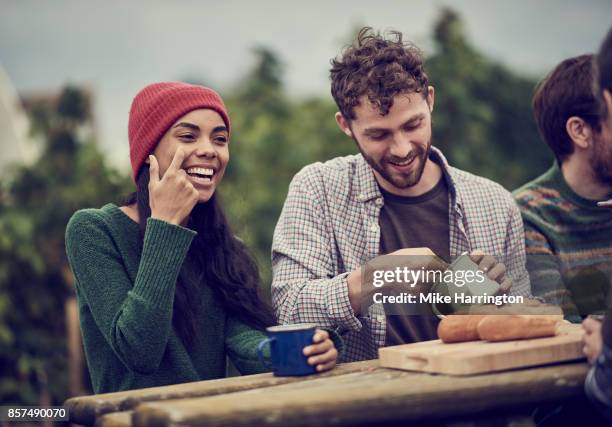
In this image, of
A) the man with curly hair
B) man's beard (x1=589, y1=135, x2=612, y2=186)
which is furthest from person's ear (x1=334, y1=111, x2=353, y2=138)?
man's beard (x1=589, y1=135, x2=612, y2=186)

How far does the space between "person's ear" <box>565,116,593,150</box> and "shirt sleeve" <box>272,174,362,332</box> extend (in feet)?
3.74

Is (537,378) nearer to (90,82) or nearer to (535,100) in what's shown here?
(535,100)

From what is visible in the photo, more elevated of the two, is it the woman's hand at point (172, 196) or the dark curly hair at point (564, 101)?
the dark curly hair at point (564, 101)

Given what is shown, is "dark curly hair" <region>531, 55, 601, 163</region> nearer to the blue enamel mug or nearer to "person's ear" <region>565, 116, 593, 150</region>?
"person's ear" <region>565, 116, 593, 150</region>

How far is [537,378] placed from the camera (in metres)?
2.07

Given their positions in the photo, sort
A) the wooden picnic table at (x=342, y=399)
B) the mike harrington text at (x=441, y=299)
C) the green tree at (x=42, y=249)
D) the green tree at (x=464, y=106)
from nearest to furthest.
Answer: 1. the wooden picnic table at (x=342, y=399)
2. the mike harrington text at (x=441, y=299)
3. the green tree at (x=42, y=249)
4. the green tree at (x=464, y=106)

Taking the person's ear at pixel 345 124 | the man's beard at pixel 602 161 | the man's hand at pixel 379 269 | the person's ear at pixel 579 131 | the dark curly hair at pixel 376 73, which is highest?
the dark curly hair at pixel 376 73

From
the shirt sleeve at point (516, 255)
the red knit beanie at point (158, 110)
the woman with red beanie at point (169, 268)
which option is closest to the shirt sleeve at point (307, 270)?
the woman with red beanie at point (169, 268)

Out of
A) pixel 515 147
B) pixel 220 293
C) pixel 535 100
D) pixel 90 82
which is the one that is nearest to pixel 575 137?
pixel 535 100

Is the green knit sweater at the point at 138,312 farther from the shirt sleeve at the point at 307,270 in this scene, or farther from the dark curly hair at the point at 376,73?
the dark curly hair at the point at 376,73

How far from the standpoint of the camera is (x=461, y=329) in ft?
7.89

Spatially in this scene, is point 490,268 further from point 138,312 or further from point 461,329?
point 138,312

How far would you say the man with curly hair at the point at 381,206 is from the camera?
10.2ft

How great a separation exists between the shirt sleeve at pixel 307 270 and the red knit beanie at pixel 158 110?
54 cm
